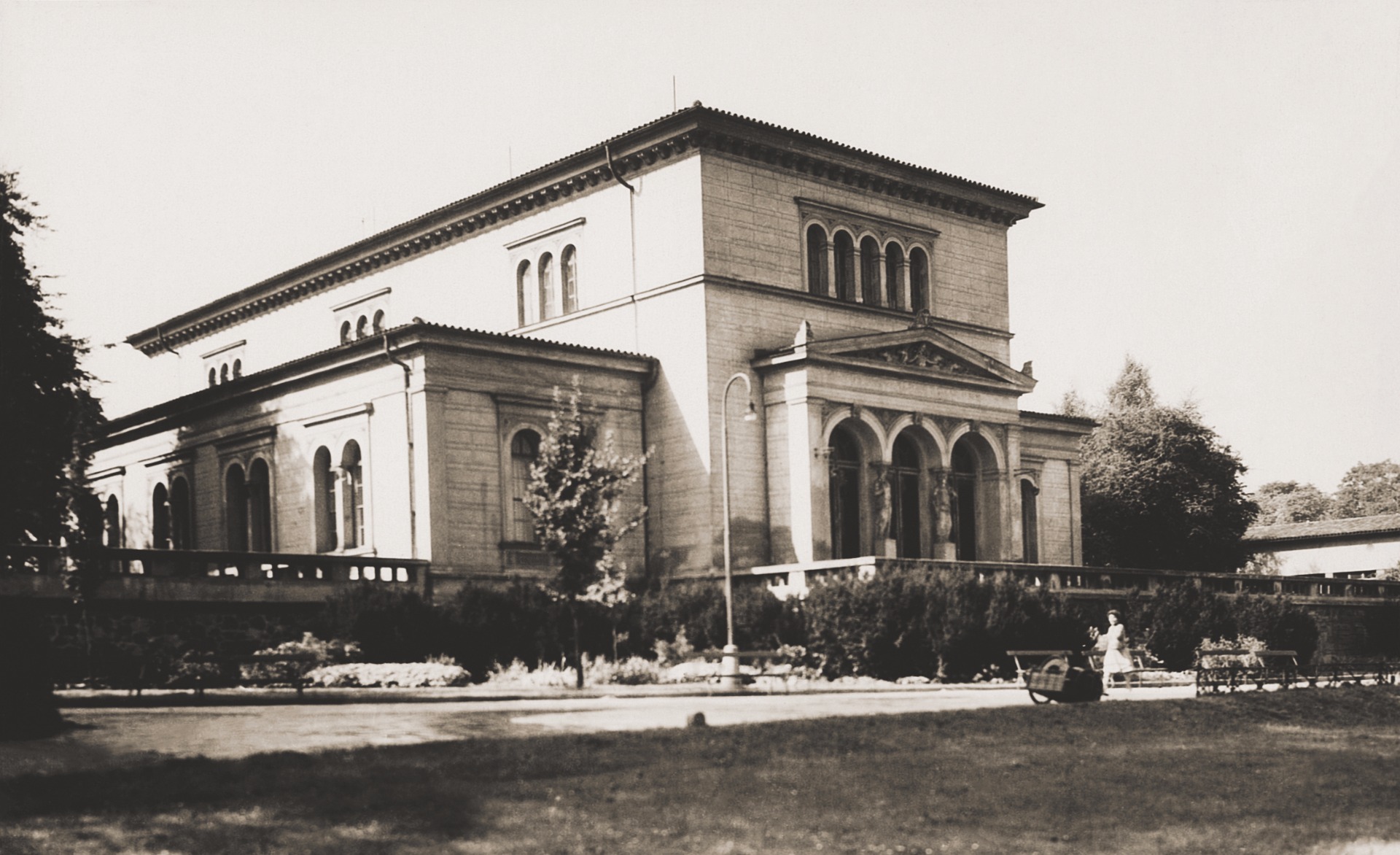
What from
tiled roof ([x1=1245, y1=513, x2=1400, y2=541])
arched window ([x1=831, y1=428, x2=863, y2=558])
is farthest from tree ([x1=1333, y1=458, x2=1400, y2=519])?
arched window ([x1=831, y1=428, x2=863, y2=558])

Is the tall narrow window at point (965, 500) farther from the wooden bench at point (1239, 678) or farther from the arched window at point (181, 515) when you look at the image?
the arched window at point (181, 515)

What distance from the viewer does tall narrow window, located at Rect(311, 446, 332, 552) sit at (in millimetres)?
45844

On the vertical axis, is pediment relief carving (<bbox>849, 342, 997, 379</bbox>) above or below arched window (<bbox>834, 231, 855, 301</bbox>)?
below

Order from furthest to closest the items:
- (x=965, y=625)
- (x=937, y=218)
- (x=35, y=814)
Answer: (x=937, y=218) < (x=965, y=625) < (x=35, y=814)

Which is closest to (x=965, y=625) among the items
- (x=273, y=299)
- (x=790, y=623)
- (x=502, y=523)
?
(x=790, y=623)

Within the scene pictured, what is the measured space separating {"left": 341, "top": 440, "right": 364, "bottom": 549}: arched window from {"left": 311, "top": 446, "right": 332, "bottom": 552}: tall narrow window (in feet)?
2.31

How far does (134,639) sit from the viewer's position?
3312cm

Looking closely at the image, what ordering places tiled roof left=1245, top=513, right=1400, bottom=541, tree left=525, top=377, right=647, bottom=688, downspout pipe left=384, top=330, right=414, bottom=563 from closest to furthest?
tree left=525, top=377, right=647, bottom=688
downspout pipe left=384, top=330, right=414, bottom=563
tiled roof left=1245, top=513, right=1400, bottom=541

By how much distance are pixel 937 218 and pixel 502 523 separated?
62.7 ft

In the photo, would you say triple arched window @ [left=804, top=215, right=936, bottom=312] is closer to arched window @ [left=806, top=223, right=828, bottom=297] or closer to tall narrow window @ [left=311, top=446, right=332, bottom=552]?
arched window @ [left=806, top=223, right=828, bottom=297]

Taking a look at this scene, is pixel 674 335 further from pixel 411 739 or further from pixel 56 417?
pixel 411 739

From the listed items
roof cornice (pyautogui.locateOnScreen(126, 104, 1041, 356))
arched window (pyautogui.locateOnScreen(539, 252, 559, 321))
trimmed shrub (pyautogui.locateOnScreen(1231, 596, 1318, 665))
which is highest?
roof cornice (pyautogui.locateOnScreen(126, 104, 1041, 356))

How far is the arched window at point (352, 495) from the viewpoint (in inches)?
1767

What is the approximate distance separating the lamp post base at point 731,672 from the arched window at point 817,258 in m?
18.7
